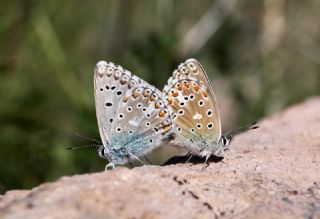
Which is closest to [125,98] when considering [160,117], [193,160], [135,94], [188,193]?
[135,94]

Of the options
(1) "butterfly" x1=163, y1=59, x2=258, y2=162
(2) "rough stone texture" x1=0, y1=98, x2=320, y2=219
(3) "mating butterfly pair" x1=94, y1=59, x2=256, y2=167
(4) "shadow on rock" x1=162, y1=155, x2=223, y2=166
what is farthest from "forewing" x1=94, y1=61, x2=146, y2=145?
(2) "rough stone texture" x1=0, y1=98, x2=320, y2=219

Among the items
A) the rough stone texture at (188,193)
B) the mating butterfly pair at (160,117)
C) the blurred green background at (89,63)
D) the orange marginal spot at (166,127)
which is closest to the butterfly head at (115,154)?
the mating butterfly pair at (160,117)

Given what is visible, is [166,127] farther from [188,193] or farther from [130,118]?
[188,193]

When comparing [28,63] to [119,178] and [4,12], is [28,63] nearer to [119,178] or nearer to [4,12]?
[4,12]

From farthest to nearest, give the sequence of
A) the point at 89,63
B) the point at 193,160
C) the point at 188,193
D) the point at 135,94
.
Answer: the point at 89,63 < the point at 135,94 < the point at 193,160 < the point at 188,193

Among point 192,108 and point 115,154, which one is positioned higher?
point 192,108

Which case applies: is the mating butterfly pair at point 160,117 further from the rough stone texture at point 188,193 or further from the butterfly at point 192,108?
the rough stone texture at point 188,193
